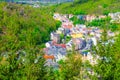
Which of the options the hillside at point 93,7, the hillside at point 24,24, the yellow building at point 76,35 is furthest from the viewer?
the hillside at point 93,7

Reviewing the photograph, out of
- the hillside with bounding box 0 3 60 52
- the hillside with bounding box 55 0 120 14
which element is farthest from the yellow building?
the hillside with bounding box 55 0 120 14

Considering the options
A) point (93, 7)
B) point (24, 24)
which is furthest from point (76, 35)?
point (93, 7)

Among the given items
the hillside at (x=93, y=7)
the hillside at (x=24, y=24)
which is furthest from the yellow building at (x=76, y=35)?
the hillside at (x=93, y=7)

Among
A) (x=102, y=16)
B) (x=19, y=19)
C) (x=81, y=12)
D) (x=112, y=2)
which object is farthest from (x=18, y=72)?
(x=112, y=2)

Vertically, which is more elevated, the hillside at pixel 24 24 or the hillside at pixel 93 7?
the hillside at pixel 24 24

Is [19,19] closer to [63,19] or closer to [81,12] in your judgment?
[63,19]

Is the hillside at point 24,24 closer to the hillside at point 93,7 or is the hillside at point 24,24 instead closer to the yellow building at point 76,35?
the yellow building at point 76,35

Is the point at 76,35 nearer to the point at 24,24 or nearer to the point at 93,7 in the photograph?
the point at 24,24

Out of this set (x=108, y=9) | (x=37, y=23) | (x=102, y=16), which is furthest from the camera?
(x=108, y=9)

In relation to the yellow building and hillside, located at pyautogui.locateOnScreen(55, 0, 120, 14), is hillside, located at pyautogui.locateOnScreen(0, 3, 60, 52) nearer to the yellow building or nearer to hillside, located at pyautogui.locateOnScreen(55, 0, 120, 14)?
the yellow building
